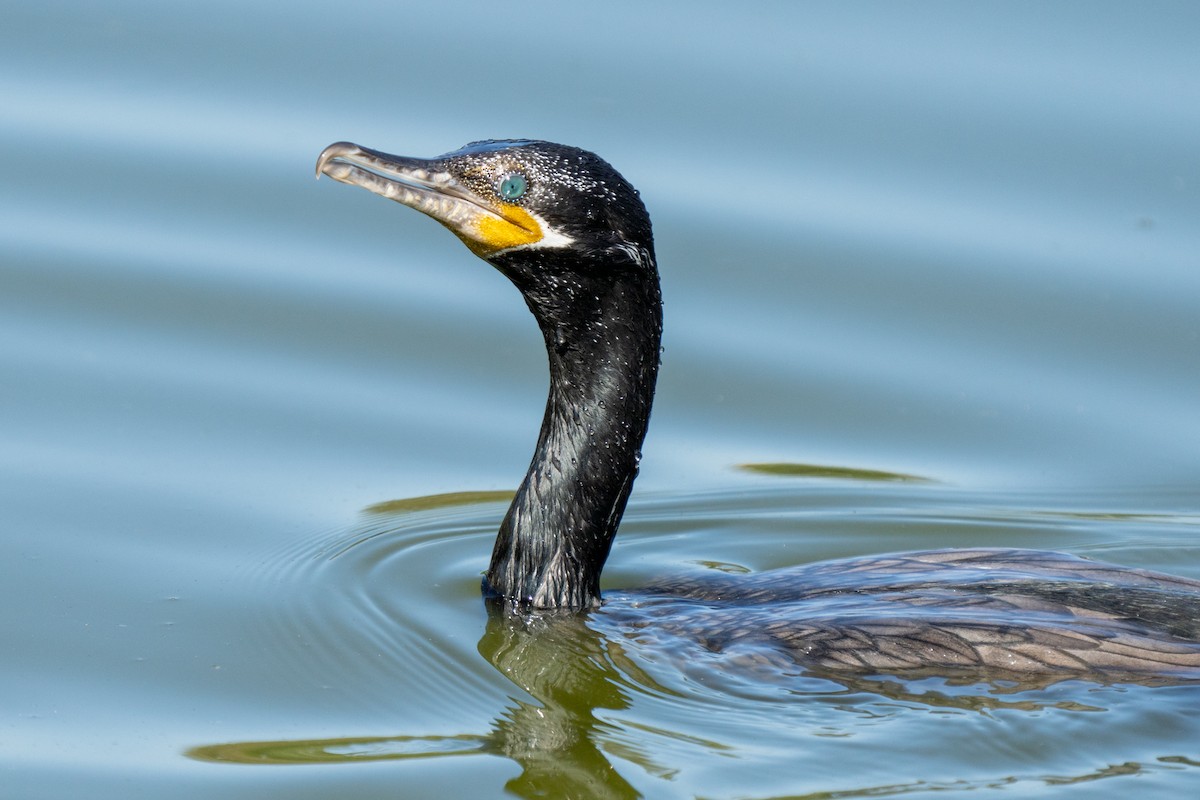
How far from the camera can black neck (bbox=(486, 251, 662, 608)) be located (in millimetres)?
6840

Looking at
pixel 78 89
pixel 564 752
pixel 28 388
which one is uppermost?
pixel 78 89

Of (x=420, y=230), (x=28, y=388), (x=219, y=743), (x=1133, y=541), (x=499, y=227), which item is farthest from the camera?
(x=420, y=230)

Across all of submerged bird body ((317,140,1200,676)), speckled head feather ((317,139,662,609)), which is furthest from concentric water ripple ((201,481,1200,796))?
speckled head feather ((317,139,662,609))

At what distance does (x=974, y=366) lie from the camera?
9.33 meters

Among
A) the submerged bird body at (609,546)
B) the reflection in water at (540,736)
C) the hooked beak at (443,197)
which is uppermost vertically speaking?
the hooked beak at (443,197)

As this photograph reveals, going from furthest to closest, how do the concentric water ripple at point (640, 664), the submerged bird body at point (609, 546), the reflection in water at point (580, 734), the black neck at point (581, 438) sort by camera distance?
the black neck at point (581, 438) < the submerged bird body at point (609, 546) < the concentric water ripple at point (640, 664) < the reflection in water at point (580, 734)

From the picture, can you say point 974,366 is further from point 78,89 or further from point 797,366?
point 78,89

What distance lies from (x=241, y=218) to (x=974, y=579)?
4.65m

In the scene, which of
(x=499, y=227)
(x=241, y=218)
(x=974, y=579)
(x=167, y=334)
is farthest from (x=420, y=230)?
(x=974, y=579)

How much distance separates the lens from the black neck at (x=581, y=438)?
6.84 m

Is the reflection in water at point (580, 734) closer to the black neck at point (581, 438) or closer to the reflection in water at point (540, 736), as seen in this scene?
the reflection in water at point (540, 736)

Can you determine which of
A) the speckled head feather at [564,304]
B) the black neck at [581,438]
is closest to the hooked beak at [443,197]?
the speckled head feather at [564,304]

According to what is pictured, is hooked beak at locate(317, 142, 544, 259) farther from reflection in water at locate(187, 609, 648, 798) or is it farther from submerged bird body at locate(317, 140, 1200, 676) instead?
reflection in water at locate(187, 609, 648, 798)

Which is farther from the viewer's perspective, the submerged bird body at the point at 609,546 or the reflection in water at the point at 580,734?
the submerged bird body at the point at 609,546
